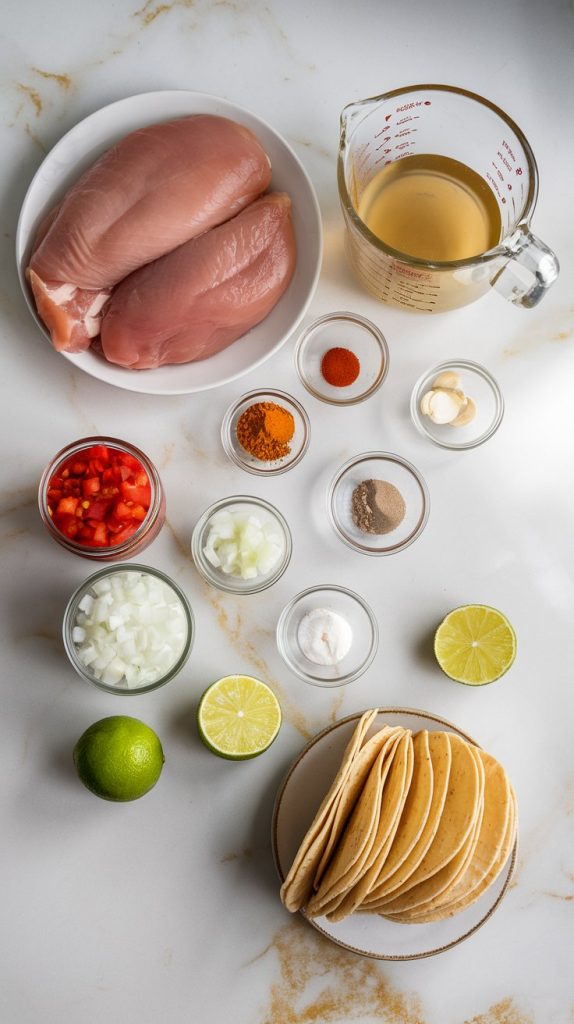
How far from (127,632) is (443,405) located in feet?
2.82

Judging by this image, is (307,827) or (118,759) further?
(307,827)

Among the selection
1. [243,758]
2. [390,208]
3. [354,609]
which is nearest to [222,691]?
[243,758]

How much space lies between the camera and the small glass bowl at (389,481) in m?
1.98

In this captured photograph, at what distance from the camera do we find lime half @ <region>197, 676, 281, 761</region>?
6.04 feet

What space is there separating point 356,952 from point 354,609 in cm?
73

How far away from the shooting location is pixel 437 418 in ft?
6.49

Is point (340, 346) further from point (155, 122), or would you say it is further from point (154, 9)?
point (154, 9)

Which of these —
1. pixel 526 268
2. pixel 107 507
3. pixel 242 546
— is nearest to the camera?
pixel 526 268

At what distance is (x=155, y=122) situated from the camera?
1929 millimetres

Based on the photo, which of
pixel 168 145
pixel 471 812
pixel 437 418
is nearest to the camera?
pixel 471 812

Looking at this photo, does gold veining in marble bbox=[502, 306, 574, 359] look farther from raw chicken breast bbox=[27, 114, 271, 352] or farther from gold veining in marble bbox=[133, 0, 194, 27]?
gold veining in marble bbox=[133, 0, 194, 27]

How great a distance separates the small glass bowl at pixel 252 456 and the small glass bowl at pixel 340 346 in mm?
66

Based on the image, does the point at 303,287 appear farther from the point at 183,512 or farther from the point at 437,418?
the point at 183,512

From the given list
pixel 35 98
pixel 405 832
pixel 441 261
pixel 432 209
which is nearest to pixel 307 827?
pixel 405 832
